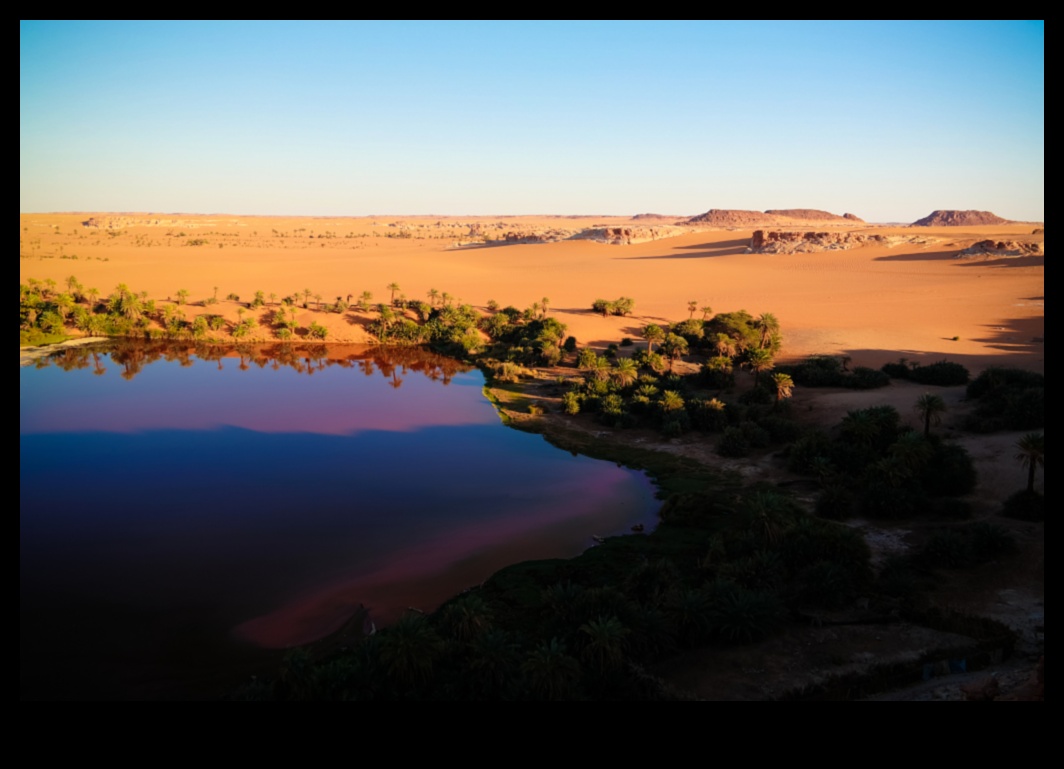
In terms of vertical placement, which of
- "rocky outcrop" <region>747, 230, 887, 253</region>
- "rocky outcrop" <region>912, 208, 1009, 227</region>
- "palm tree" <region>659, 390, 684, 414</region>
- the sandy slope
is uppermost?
"rocky outcrop" <region>912, 208, 1009, 227</region>

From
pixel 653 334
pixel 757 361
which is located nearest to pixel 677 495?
pixel 757 361

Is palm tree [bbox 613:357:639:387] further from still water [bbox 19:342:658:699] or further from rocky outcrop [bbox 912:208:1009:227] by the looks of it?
rocky outcrop [bbox 912:208:1009:227]

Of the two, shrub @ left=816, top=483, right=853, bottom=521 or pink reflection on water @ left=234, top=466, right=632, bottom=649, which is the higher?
shrub @ left=816, top=483, right=853, bottom=521

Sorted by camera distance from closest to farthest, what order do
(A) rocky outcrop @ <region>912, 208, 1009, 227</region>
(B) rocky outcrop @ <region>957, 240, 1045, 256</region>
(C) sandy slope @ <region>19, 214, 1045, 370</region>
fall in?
(C) sandy slope @ <region>19, 214, 1045, 370</region> → (B) rocky outcrop @ <region>957, 240, 1045, 256</region> → (A) rocky outcrop @ <region>912, 208, 1009, 227</region>

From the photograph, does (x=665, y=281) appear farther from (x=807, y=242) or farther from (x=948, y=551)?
(x=948, y=551)

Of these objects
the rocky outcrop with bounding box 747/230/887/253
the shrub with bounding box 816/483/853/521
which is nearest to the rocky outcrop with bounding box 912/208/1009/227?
→ the rocky outcrop with bounding box 747/230/887/253

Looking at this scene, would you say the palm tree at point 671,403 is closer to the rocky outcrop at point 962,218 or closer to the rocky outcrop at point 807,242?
the rocky outcrop at point 807,242

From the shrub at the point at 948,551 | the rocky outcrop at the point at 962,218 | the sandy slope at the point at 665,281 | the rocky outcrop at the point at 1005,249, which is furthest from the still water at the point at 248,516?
the rocky outcrop at the point at 962,218

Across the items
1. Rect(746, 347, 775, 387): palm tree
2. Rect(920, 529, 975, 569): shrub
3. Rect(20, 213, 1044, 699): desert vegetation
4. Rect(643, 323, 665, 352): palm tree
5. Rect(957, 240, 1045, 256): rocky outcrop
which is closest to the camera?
Rect(20, 213, 1044, 699): desert vegetation
